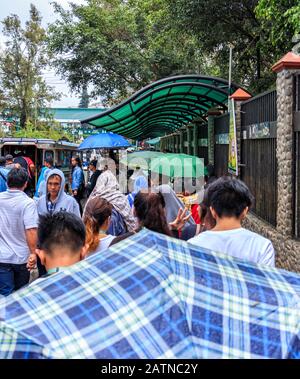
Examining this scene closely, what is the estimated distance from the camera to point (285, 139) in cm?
696

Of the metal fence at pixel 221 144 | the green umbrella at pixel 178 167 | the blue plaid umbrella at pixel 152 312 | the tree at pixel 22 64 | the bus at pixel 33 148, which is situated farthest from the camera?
the tree at pixel 22 64

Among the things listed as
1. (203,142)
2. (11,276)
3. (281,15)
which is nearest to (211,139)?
(203,142)

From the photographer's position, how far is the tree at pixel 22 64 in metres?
32.8

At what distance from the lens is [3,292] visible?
485 centimetres

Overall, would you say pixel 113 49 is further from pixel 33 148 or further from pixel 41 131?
pixel 41 131

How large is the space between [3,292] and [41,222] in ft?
7.26

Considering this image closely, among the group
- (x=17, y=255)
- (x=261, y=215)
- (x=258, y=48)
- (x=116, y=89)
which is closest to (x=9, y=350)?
(x=17, y=255)

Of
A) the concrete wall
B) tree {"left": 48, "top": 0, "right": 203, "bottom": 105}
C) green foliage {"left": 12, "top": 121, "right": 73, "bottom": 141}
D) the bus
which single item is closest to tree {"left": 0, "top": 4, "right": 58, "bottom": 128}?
green foliage {"left": 12, "top": 121, "right": 73, "bottom": 141}

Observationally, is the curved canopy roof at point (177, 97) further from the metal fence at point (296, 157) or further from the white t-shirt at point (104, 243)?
the white t-shirt at point (104, 243)

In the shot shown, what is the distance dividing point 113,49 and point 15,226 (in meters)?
19.6

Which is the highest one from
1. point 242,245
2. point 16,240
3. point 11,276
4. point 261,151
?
point 261,151

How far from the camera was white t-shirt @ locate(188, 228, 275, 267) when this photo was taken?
3084mm

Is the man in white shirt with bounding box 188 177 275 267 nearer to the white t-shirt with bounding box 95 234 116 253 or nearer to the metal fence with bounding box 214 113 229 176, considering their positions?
the white t-shirt with bounding box 95 234 116 253

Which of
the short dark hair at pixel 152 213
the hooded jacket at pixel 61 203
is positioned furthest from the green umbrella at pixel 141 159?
the short dark hair at pixel 152 213
